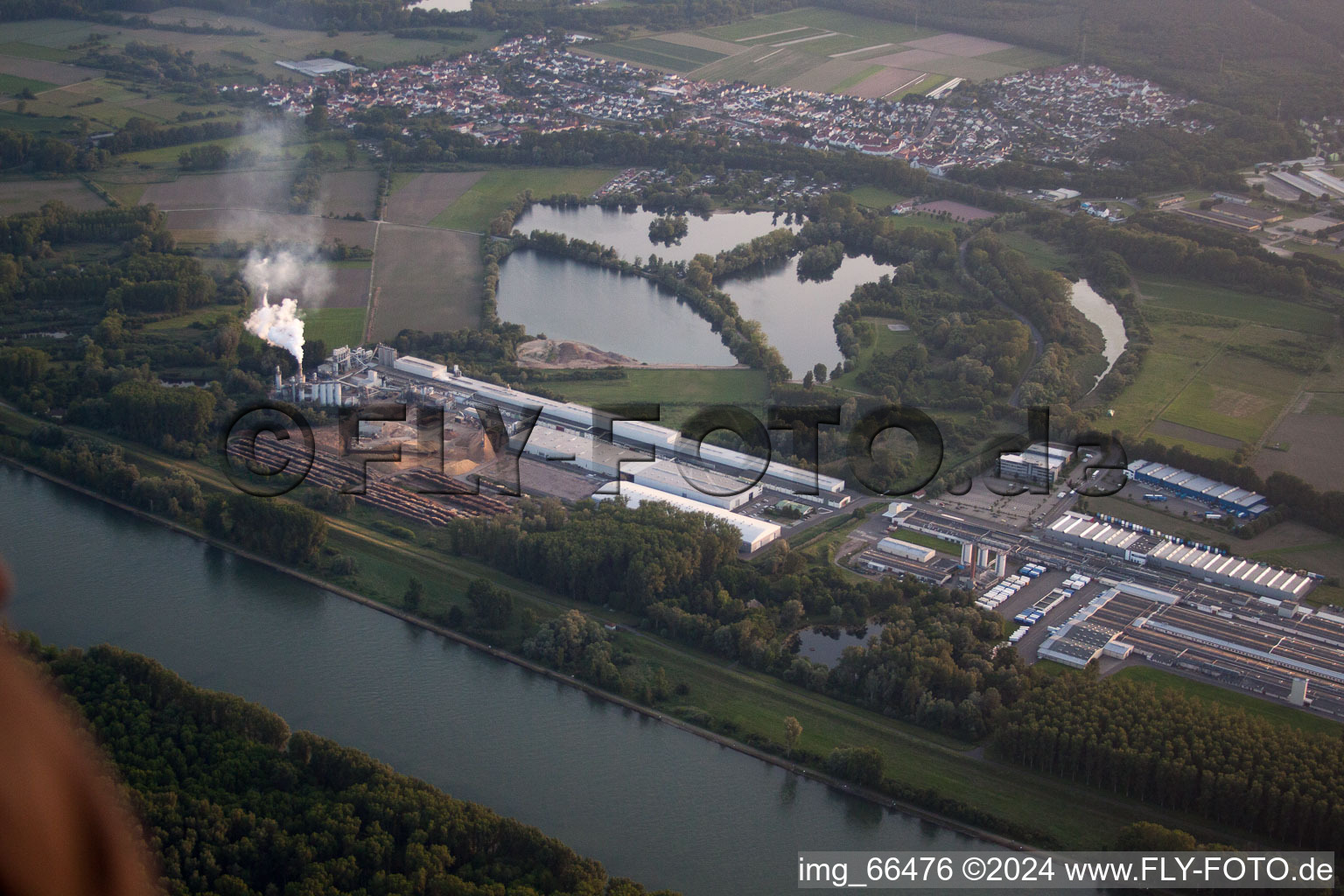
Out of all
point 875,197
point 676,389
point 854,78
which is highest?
point 854,78

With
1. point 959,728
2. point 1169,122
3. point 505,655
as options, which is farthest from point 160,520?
point 1169,122

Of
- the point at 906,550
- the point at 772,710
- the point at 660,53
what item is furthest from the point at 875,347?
the point at 660,53

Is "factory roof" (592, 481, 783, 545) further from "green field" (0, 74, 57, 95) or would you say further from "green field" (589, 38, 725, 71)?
"green field" (589, 38, 725, 71)

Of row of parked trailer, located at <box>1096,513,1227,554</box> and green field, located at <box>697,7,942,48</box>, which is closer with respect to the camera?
row of parked trailer, located at <box>1096,513,1227,554</box>

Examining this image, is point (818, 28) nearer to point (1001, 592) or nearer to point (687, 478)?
point (687, 478)

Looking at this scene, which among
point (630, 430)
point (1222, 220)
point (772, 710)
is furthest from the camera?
point (1222, 220)

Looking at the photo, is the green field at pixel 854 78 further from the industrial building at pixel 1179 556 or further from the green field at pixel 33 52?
the industrial building at pixel 1179 556

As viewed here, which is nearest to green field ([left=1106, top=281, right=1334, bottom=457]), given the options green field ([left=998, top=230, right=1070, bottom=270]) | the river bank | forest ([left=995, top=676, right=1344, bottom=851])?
green field ([left=998, top=230, right=1070, bottom=270])
